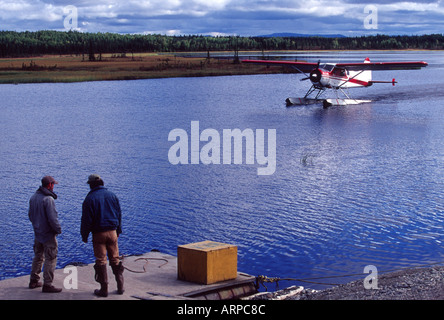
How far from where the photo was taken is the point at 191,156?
23797 millimetres

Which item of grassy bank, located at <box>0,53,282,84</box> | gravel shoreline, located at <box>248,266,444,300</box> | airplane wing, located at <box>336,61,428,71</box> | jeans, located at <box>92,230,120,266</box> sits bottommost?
gravel shoreline, located at <box>248,266,444,300</box>

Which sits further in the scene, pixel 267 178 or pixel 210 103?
pixel 210 103

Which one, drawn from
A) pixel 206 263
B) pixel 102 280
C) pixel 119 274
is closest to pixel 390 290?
pixel 206 263

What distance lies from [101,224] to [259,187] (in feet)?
35.0

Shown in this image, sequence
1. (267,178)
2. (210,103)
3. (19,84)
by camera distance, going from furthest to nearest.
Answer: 1. (19,84)
2. (210,103)
3. (267,178)

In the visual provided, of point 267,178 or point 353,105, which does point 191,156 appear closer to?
point 267,178

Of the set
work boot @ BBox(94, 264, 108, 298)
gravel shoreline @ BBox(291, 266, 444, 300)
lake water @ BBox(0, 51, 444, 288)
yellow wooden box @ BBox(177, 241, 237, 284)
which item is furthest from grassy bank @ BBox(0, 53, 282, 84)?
work boot @ BBox(94, 264, 108, 298)

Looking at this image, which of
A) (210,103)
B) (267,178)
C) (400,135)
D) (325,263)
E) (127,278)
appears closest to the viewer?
(127,278)

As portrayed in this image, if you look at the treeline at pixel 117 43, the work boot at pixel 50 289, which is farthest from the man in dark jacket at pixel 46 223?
the treeline at pixel 117 43

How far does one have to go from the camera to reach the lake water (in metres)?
12.5

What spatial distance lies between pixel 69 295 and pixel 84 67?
246 ft

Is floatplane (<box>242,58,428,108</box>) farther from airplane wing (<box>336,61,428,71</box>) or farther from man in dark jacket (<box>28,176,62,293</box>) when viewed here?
man in dark jacket (<box>28,176,62,293</box>)

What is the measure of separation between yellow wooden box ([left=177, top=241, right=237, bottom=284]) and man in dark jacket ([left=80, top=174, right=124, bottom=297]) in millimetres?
1090
